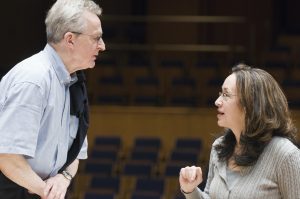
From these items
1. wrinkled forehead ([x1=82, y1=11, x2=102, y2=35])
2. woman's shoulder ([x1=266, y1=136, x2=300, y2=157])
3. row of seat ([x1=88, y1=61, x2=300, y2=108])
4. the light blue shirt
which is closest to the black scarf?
the light blue shirt

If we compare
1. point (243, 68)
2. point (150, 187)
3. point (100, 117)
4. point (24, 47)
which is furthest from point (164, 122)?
point (243, 68)

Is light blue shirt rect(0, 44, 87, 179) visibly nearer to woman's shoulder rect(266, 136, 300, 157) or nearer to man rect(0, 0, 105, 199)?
man rect(0, 0, 105, 199)

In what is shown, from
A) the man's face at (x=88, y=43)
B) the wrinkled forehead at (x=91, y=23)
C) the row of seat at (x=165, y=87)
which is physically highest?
the wrinkled forehead at (x=91, y=23)

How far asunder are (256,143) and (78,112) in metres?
0.65

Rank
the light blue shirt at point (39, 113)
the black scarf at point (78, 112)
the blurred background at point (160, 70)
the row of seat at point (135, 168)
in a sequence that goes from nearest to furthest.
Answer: the light blue shirt at point (39, 113) < the black scarf at point (78, 112) < the row of seat at point (135, 168) < the blurred background at point (160, 70)

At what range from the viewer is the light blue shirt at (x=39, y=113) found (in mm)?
2652

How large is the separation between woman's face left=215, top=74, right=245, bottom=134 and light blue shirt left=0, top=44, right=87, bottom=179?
53cm

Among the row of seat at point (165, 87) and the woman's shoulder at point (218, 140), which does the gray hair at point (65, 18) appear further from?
the row of seat at point (165, 87)

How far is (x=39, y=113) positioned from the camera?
2.69 metres

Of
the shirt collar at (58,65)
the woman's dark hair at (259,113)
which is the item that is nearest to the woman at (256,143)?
the woman's dark hair at (259,113)

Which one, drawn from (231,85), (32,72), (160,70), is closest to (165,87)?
(160,70)

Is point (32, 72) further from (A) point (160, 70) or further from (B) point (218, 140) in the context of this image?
(A) point (160, 70)

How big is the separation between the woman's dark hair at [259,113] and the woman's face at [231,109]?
18 millimetres

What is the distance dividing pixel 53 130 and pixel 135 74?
9.71 metres
